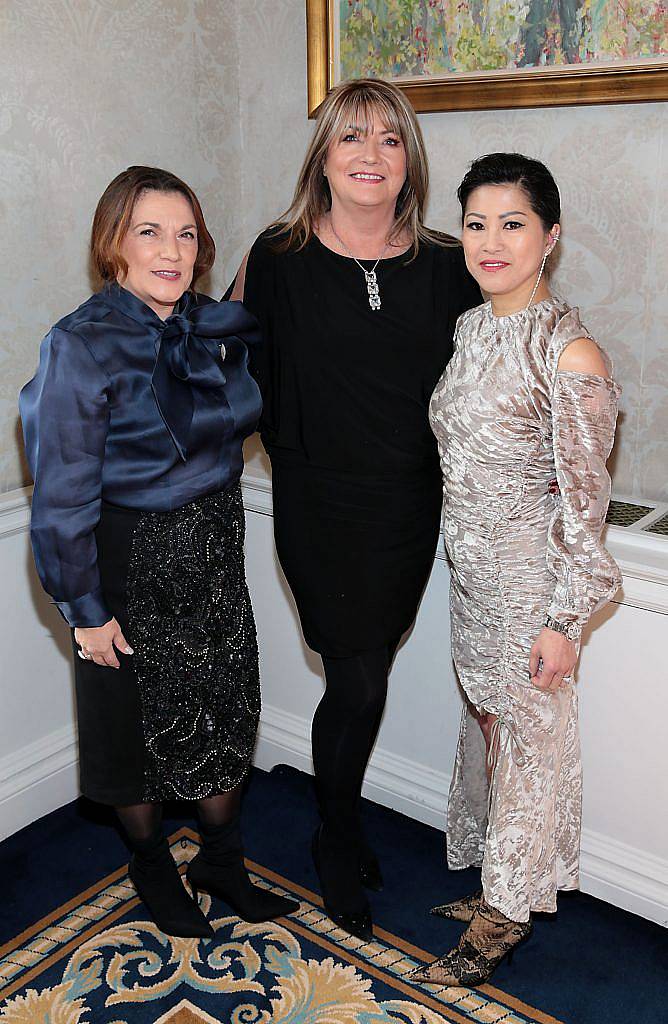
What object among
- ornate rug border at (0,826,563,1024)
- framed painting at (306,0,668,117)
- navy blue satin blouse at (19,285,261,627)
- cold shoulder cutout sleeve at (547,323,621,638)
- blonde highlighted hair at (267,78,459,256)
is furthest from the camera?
framed painting at (306,0,668,117)

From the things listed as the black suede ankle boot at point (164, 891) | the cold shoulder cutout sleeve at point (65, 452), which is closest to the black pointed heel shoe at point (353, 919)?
the black suede ankle boot at point (164, 891)

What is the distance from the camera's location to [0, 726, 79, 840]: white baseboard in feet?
8.27

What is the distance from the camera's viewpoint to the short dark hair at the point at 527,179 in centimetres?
169

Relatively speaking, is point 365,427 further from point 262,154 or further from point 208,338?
point 262,154

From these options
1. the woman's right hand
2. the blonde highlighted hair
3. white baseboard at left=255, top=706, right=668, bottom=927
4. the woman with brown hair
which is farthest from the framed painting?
white baseboard at left=255, top=706, right=668, bottom=927

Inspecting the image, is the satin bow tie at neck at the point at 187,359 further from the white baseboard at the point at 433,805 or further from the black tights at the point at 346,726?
the white baseboard at the point at 433,805

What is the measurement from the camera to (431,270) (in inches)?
78.1

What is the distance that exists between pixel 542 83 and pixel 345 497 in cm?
104

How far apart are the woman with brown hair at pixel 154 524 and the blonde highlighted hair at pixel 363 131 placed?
214mm

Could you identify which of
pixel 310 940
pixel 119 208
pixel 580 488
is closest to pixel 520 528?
pixel 580 488

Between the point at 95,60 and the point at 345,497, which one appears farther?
the point at 95,60

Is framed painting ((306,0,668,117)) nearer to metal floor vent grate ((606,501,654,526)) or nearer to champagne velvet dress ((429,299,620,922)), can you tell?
champagne velvet dress ((429,299,620,922))

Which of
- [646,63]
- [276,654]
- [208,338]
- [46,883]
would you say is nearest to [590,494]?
[208,338]

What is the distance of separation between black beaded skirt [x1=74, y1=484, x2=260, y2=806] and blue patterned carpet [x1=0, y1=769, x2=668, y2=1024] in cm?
35
